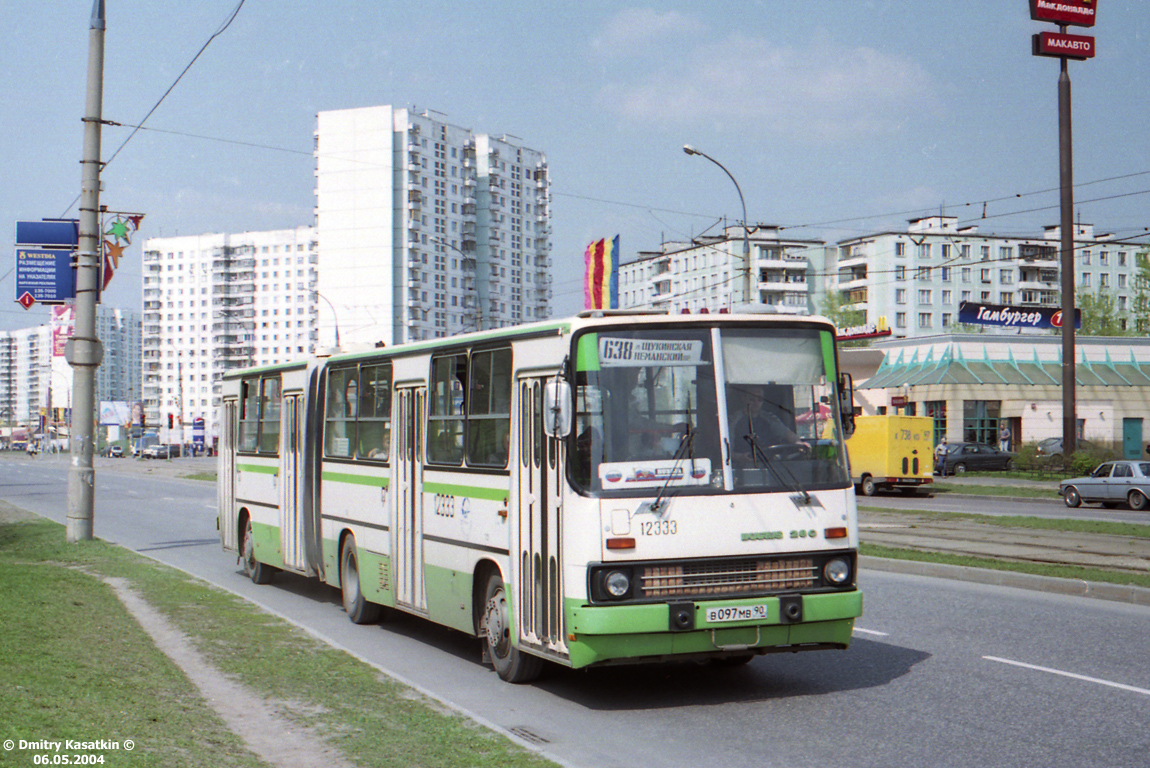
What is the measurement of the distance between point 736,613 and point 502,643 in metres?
2.16

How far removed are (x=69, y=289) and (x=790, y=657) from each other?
49.0 ft

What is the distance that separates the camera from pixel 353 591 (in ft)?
42.7

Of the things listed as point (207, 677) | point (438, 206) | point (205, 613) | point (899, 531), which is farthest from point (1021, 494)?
point (438, 206)

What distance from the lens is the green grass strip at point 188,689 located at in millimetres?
6379

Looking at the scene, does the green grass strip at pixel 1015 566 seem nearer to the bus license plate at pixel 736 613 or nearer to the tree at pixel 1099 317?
the bus license plate at pixel 736 613

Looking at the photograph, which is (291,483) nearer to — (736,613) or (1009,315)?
(736,613)

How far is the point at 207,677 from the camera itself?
8.81 metres

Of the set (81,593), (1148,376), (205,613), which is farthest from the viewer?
(1148,376)

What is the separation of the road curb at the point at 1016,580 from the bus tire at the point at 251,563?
831 centimetres

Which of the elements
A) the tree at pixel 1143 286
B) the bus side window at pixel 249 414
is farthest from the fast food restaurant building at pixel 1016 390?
the bus side window at pixel 249 414

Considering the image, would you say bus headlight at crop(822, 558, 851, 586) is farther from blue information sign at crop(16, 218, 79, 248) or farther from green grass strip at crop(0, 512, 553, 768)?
blue information sign at crop(16, 218, 79, 248)

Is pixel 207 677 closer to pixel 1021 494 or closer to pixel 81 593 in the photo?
pixel 81 593

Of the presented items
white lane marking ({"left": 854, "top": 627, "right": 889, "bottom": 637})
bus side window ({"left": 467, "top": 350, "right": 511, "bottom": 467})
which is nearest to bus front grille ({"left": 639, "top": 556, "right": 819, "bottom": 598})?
bus side window ({"left": 467, "top": 350, "right": 511, "bottom": 467})

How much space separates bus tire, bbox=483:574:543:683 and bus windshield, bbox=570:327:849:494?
174 cm
